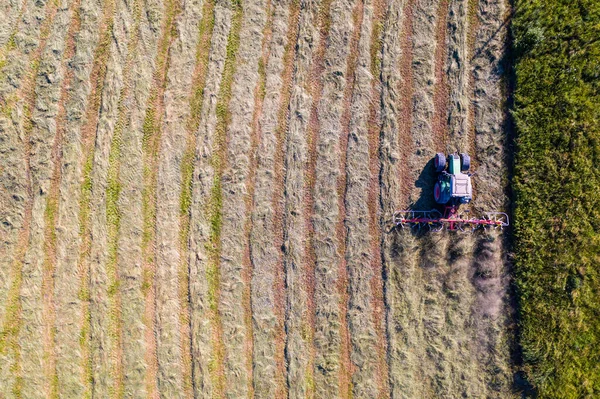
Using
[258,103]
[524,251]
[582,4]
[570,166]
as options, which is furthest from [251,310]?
[582,4]

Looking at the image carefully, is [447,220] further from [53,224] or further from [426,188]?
[53,224]

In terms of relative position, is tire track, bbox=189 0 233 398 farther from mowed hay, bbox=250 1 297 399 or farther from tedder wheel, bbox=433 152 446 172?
tedder wheel, bbox=433 152 446 172

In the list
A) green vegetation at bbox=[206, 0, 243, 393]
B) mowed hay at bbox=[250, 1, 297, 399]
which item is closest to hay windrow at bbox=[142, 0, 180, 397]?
green vegetation at bbox=[206, 0, 243, 393]

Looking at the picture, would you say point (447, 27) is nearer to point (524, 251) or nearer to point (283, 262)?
point (524, 251)

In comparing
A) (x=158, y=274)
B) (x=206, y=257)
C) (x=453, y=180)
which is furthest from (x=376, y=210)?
(x=158, y=274)

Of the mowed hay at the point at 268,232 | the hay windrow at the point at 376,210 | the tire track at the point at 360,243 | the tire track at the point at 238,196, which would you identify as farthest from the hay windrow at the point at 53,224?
the hay windrow at the point at 376,210

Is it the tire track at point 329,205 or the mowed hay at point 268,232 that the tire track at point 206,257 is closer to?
the mowed hay at point 268,232
